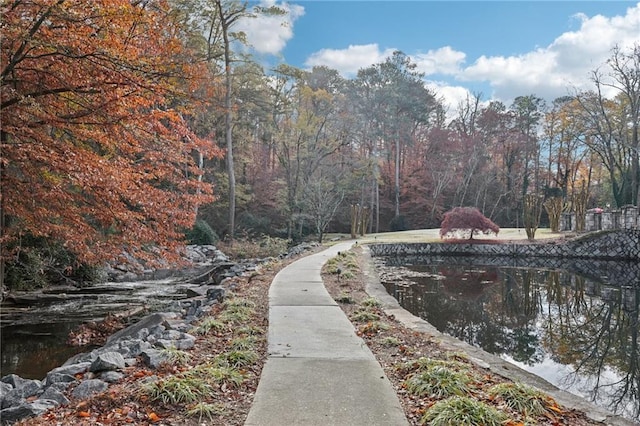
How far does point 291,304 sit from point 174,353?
2397 millimetres

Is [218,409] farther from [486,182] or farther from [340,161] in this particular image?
[486,182]

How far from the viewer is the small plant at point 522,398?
9.10 ft

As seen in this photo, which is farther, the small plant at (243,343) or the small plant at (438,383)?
the small plant at (243,343)

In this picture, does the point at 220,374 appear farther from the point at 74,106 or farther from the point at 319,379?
the point at 74,106

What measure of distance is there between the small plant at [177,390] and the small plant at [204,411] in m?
0.14

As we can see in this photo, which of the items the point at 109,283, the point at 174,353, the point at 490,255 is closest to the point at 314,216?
the point at 490,255

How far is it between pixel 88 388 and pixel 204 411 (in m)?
1.02

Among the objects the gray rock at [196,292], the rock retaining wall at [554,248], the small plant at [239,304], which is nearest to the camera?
the small plant at [239,304]

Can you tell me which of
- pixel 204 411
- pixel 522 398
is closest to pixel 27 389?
pixel 204 411

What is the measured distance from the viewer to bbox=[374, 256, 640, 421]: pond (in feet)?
16.6

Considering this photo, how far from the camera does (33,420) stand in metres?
2.62

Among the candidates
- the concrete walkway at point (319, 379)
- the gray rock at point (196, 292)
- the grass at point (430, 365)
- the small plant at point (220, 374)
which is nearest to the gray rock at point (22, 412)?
the small plant at point (220, 374)

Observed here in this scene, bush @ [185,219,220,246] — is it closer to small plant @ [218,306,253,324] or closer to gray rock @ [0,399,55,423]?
small plant @ [218,306,253,324]

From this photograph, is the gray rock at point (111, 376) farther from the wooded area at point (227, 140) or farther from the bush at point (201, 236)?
the bush at point (201, 236)
